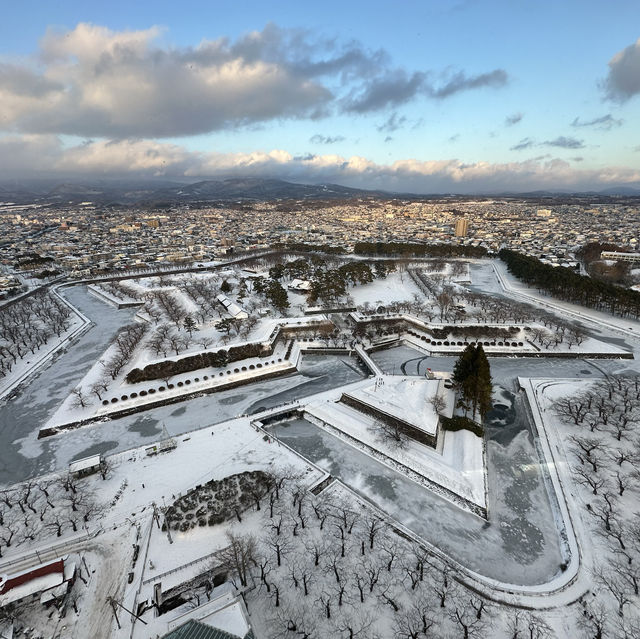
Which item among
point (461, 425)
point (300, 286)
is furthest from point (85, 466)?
point (300, 286)

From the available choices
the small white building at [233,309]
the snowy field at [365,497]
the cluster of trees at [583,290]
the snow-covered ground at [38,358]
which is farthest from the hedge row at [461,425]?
the snow-covered ground at [38,358]

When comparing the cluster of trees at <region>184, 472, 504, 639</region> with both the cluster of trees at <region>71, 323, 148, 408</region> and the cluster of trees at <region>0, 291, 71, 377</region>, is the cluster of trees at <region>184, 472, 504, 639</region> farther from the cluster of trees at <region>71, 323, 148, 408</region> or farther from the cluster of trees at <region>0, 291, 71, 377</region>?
the cluster of trees at <region>0, 291, 71, 377</region>

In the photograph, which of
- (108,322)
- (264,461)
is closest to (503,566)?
(264,461)

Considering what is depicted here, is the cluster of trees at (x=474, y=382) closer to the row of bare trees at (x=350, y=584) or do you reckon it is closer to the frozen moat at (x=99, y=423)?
the frozen moat at (x=99, y=423)

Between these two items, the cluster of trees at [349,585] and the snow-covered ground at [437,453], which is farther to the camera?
the snow-covered ground at [437,453]

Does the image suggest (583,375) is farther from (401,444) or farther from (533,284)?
(533,284)

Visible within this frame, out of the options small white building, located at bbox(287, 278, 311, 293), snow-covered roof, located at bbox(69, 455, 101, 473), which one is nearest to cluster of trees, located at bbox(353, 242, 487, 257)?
small white building, located at bbox(287, 278, 311, 293)

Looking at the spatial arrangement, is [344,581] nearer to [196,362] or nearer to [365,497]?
Answer: [365,497]
